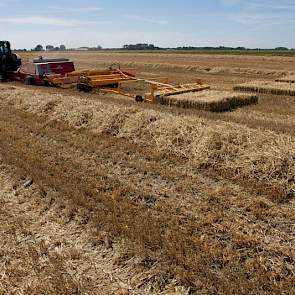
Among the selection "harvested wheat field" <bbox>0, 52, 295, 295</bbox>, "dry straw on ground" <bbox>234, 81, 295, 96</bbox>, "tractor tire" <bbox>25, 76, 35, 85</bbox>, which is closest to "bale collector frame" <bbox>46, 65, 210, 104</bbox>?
"tractor tire" <bbox>25, 76, 35, 85</bbox>

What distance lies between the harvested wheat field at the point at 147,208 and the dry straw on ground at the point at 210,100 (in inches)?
105

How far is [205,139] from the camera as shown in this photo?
8.39 metres

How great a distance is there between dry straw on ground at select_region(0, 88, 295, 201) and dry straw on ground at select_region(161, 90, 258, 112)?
2.89 metres

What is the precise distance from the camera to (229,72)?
30141mm

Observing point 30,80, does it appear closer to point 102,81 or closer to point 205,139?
point 102,81

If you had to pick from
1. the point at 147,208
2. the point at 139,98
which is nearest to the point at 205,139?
the point at 147,208

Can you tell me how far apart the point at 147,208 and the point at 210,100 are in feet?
25.7

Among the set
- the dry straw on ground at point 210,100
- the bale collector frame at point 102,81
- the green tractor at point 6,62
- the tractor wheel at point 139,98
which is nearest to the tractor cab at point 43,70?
the bale collector frame at point 102,81

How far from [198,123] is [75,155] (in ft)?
9.22

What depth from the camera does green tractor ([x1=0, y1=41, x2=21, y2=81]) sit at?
23.6 meters

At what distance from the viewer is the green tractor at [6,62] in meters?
23.6

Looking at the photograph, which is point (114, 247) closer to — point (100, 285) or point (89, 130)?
point (100, 285)

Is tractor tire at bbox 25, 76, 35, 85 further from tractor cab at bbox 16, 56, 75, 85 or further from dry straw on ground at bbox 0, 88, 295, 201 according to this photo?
dry straw on ground at bbox 0, 88, 295, 201

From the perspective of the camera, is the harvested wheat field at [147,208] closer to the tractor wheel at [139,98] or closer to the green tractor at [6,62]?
the tractor wheel at [139,98]
